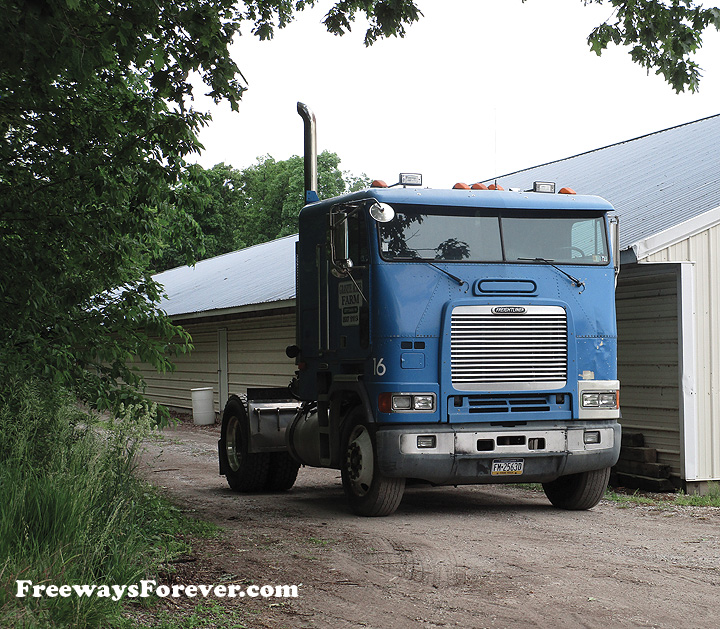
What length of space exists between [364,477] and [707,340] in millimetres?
4840

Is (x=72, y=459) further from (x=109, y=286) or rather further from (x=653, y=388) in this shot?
(x=653, y=388)

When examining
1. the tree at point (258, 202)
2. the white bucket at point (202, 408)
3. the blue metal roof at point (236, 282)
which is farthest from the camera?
the tree at point (258, 202)

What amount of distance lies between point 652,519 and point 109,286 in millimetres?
6512

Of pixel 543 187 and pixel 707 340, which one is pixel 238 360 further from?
pixel 543 187

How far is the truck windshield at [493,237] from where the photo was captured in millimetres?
9812

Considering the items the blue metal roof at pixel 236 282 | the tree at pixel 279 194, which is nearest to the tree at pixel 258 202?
the tree at pixel 279 194

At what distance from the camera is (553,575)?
706cm

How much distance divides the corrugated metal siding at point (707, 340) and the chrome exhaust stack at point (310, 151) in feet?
14.8

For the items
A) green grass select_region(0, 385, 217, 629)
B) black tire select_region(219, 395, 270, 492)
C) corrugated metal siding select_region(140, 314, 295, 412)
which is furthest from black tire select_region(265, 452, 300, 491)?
corrugated metal siding select_region(140, 314, 295, 412)

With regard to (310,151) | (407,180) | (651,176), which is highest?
(651,176)

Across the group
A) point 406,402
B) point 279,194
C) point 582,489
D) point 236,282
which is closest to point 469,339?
point 406,402

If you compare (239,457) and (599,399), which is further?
(239,457)

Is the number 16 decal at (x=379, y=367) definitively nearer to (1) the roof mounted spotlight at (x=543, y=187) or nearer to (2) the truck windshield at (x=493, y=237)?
(2) the truck windshield at (x=493, y=237)

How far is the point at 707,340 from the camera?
11922mm
